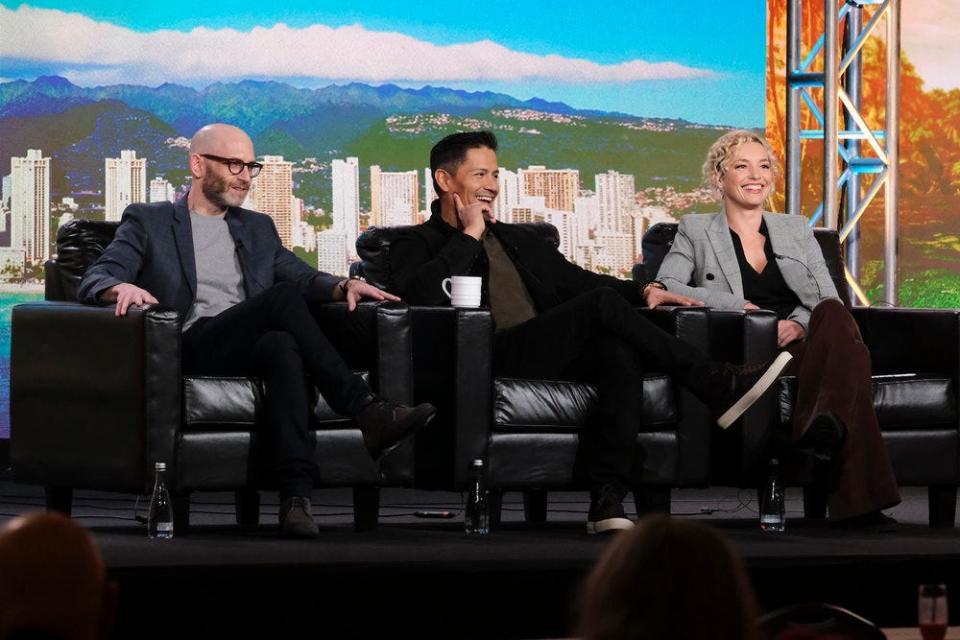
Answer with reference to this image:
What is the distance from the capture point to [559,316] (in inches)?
155

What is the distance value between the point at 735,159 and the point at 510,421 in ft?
4.14

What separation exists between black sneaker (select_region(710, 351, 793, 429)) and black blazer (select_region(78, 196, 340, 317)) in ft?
3.48

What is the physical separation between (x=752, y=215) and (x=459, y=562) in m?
1.84

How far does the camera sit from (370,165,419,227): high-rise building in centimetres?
672

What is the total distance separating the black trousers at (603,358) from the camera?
3.78 meters

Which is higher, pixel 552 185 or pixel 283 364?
pixel 552 185

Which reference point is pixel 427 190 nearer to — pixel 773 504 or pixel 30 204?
pixel 30 204

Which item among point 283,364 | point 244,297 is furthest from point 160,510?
point 244,297

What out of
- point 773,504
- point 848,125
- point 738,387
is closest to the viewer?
point 738,387

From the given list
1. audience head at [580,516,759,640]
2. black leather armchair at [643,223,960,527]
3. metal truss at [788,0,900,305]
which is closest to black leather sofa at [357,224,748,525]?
black leather armchair at [643,223,960,527]

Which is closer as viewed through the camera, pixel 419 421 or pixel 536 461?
pixel 419 421

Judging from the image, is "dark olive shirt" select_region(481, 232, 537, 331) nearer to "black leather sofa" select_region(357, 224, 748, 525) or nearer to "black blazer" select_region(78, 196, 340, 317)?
"black leather sofa" select_region(357, 224, 748, 525)

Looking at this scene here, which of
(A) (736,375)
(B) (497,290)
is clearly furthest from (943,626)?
(B) (497,290)

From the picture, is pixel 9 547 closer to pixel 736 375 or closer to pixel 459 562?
pixel 459 562
